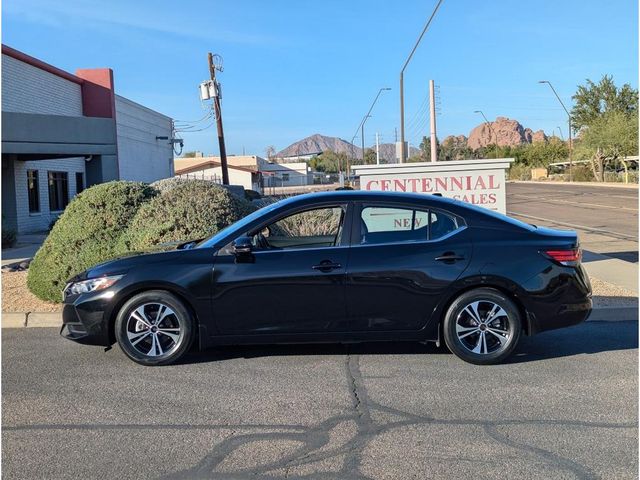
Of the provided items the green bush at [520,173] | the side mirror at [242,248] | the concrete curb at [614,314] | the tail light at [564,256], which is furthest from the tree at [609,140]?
the side mirror at [242,248]

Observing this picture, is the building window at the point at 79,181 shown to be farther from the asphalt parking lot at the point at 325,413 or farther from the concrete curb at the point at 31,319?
the asphalt parking lot at the point at 325,413

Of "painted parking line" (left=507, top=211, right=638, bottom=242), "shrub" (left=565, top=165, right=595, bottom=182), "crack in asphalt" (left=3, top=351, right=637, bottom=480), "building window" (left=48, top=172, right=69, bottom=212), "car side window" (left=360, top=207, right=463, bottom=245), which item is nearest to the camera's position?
"crack in asphalt" (left=3, top=351, right=637, bottom=480)

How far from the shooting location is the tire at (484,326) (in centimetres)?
588

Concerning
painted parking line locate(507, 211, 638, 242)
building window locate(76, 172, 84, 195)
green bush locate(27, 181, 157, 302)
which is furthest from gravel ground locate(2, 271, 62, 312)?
building window locate(76, 172, 84, 195)

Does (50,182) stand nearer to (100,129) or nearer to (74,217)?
(100,129)

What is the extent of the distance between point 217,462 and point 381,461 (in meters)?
1.02

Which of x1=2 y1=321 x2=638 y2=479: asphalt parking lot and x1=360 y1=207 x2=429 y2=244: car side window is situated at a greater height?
x1=360 y1=207 x2=429 y2=244: car side window

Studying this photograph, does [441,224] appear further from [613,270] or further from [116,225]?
[613,270]

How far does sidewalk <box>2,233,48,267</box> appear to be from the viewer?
1395cm

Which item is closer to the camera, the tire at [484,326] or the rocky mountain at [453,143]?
the tire at [484,326]

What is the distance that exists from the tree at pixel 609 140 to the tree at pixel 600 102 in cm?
423

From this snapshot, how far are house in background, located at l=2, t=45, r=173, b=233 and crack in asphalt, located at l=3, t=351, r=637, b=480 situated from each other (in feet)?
46.0

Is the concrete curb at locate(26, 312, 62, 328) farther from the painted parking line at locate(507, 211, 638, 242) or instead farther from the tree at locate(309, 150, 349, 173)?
the tree at locate(309, 150, 349, 173)

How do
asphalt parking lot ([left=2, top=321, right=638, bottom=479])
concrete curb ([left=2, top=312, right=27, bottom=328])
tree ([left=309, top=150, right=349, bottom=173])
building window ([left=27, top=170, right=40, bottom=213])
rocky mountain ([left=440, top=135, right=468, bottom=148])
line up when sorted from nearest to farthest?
asphalt parking lot ([left=2, top=321, right=638, bottom=479]) → concrete curb ([left=2, top=312, right=27, bottom=328]) → building window ([left=27, top=170, right=40, bottom=213]) → rocky mountain ([left=440, top=135, right=468, bottom=148]) → tree ([left=309, top=150, right=349, bottom=173])
